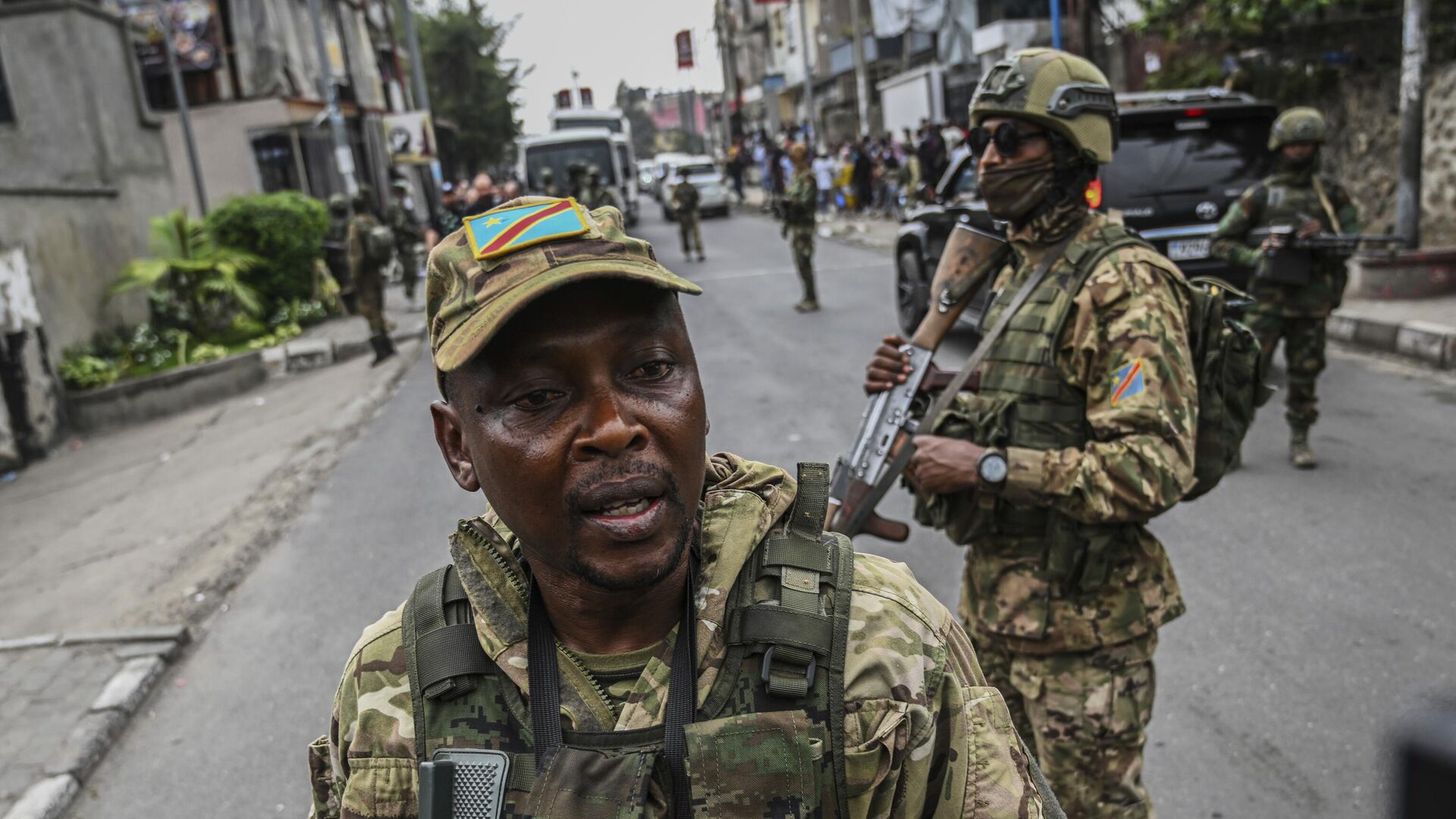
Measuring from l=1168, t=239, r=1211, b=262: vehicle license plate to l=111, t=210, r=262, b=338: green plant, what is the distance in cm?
955

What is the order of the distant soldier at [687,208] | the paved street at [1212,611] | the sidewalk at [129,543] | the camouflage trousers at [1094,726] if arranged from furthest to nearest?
the distant soldier at [687,208] → the sidewalk at [129,543] → the paved street at [1212,611] → the camouflage trousers at [1094,726]

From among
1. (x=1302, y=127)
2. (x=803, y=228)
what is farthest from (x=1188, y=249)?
(x=803, y=228)

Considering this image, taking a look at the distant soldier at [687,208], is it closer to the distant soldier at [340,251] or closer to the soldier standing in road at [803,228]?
the distant soldier at [340,251]

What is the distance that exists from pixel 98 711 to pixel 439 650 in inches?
145

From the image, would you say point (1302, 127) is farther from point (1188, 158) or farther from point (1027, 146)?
point (1027, 146)

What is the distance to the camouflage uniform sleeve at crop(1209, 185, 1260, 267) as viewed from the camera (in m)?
6.30

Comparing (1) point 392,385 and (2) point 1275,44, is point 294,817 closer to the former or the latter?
(1) point 392,385

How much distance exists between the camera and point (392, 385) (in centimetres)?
1020

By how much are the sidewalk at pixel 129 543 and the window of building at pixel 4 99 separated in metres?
4.00

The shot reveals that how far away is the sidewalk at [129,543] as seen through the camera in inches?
164

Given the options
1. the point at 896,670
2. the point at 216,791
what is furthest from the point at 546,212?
the point at 216,791

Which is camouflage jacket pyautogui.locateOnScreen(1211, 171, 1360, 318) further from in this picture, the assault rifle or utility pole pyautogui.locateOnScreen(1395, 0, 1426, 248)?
the assault rifle

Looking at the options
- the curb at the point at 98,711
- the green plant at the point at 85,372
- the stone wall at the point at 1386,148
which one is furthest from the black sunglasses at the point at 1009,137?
the green plant at the point at 85,372

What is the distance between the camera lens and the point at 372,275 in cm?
1148
